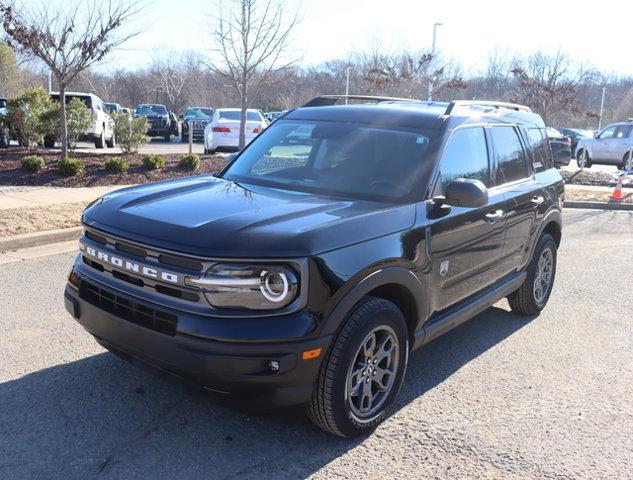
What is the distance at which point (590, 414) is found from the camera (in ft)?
13.1

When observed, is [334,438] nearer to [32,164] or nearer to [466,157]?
[466,157]

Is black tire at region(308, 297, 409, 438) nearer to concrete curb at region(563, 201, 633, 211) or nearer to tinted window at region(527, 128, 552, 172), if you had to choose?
tinted window at region(527, 128, 552, 172)

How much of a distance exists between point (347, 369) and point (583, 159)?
2365cm

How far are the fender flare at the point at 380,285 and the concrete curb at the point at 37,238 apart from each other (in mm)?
5471

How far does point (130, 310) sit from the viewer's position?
10.7 ft

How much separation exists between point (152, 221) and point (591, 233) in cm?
915

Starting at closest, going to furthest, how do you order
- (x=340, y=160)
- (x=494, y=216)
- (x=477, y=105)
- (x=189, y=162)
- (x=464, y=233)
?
1. (x=464, y=233)
2. (x=340, y=160)
3. (x=494, y=216)
4. (x=477, y=105)
5. (x=189, y=162)

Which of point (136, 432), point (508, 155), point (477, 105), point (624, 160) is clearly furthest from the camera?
point (624, 160)

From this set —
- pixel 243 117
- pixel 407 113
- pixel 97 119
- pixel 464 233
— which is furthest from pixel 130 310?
pixel 97 119

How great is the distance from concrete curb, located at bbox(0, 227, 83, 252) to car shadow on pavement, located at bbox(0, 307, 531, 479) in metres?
3.70

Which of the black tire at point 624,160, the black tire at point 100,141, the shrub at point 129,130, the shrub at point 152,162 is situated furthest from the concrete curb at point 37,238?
the black tire at point 624,160

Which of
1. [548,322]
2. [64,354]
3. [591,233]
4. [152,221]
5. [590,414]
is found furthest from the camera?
[591,233]

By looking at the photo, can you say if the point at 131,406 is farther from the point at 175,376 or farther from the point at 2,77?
the point at 2,77

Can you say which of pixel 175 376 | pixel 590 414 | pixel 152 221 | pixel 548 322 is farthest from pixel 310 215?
pixel 548 322
